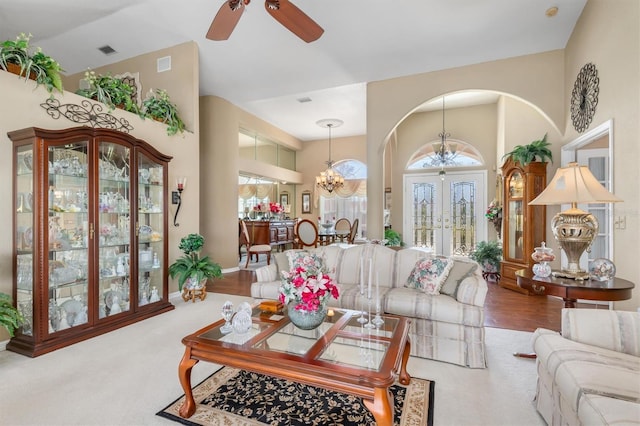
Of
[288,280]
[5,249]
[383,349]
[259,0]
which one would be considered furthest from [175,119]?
[383,349]

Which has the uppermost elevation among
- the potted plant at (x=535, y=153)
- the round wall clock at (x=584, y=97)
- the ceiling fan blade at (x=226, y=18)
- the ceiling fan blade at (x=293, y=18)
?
the ceiling fan blade at (x=226, y=18)

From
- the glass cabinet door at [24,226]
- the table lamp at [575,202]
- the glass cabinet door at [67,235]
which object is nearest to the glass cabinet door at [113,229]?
the glass cabinet door at [67,235]

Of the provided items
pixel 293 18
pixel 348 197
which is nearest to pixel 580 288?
pixel 293 18

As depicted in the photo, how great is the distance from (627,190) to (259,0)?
445cm

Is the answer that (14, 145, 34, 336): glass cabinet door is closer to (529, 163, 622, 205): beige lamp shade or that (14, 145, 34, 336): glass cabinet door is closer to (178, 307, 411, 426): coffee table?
(178, 307, 411, 426): coffee table

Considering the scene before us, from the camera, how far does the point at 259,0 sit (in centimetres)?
377

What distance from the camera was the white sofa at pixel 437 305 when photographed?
98.6 inches

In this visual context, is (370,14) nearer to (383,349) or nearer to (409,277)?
(409,277)

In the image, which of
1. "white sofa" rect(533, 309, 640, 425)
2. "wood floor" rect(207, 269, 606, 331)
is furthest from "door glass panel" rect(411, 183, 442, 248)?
"white sofa" rect(533, 309, 640, 425)

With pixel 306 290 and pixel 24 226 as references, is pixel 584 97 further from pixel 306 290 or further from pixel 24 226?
pixel 24 226

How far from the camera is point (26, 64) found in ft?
9.47

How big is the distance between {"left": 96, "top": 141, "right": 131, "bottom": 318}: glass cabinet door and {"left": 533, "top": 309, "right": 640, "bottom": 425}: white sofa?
3896 millimetres

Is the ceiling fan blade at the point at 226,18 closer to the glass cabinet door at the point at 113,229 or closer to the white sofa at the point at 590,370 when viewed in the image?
the glass cabinet door at the point at 113,229

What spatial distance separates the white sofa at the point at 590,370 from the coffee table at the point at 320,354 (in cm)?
76
